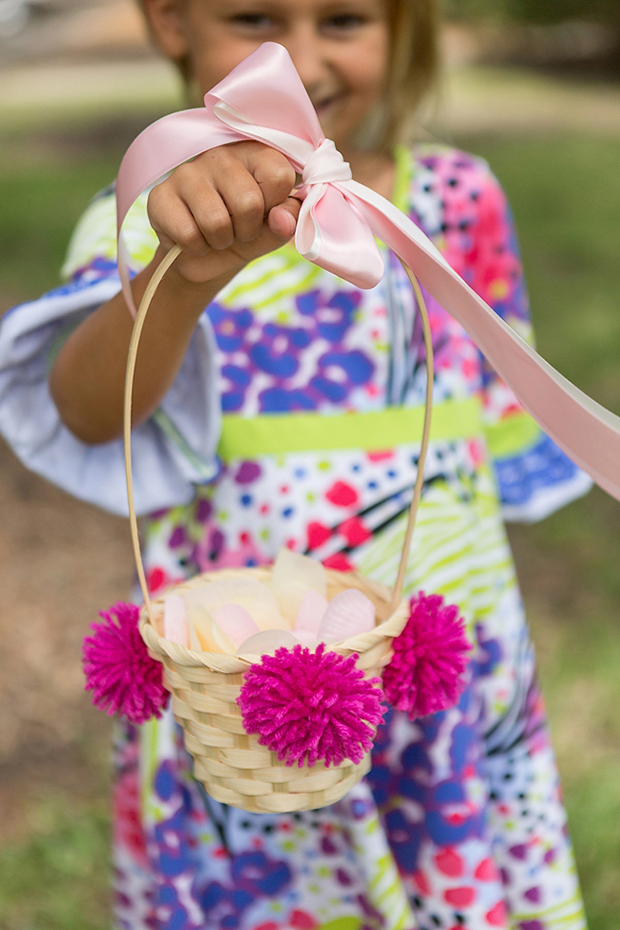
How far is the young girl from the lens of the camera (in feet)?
3.36

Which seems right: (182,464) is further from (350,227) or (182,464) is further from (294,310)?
(350,227)

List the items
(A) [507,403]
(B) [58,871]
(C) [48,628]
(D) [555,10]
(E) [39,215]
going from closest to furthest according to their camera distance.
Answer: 1. (A) [507,403]
2. (B) [58,871]
3. (C) [48,628]
4. (E) [39,215]
5. (D) [555,10]

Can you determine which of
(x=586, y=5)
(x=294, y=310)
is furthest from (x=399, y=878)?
(x=586, y=5)

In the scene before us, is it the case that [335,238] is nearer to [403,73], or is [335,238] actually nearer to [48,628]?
[403,73]

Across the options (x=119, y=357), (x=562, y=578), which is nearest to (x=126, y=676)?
(x=119, y=357)

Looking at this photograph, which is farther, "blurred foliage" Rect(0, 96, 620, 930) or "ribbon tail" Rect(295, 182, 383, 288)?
"blurred foliage" Rect(0, 96, 620, 930)

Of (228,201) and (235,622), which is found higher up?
(228,201)

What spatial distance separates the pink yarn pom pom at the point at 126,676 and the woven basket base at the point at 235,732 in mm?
19

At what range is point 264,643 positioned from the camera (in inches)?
29.0

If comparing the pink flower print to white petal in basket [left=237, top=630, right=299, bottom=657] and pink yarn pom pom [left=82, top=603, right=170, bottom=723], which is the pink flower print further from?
white petal in basket [left=237, top=630, right=299, bottom=657]

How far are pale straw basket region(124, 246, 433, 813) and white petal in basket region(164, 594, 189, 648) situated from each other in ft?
0.05

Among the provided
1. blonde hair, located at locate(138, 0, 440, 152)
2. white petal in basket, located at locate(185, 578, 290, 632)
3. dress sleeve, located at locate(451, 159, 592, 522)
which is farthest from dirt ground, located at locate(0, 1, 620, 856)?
blonde hair, located at locate(138, 0, 440, 152)

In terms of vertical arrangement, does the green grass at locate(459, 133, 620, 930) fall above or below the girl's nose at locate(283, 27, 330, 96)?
below

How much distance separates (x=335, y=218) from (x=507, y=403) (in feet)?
2.17
